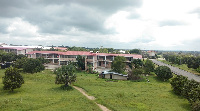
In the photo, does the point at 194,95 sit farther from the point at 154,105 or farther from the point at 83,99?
the point at 83,99

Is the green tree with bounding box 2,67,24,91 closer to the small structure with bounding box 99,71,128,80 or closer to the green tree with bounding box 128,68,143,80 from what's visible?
the small structure with bounding box 99,71,128,80

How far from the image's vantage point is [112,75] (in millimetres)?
52844

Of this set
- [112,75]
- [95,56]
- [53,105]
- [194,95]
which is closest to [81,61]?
[95,56]

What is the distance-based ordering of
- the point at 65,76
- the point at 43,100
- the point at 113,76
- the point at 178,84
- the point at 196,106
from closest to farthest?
the point at 196,106 → the point at 43,100 → the point at 178,84 → the point at 65,76 → the point at 113,76

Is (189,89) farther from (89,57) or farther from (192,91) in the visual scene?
(89,57)

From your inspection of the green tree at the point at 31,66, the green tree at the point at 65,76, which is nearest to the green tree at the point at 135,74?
the green tree at the point at 65,76

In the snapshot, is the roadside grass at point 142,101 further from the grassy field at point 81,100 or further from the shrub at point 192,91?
the shrub at point 192,91

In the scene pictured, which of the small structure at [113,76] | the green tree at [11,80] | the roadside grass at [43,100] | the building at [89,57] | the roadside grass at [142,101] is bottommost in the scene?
the roadside grass at [142,101]

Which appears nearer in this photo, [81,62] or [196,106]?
[196,106]

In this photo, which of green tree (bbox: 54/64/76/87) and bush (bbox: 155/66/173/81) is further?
bush (bbox: 155/66/173/81)

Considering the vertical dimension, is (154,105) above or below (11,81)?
below

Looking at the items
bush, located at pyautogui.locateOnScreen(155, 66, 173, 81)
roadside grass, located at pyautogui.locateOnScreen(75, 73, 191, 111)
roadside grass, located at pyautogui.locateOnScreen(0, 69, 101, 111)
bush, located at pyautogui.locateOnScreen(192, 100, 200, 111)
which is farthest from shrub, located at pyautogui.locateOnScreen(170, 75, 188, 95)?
roadside grass, located at pyautogui.locateOnScreen(0, 69, 101, 111)

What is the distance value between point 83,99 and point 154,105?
1364 cm

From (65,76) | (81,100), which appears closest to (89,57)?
(65,76)
